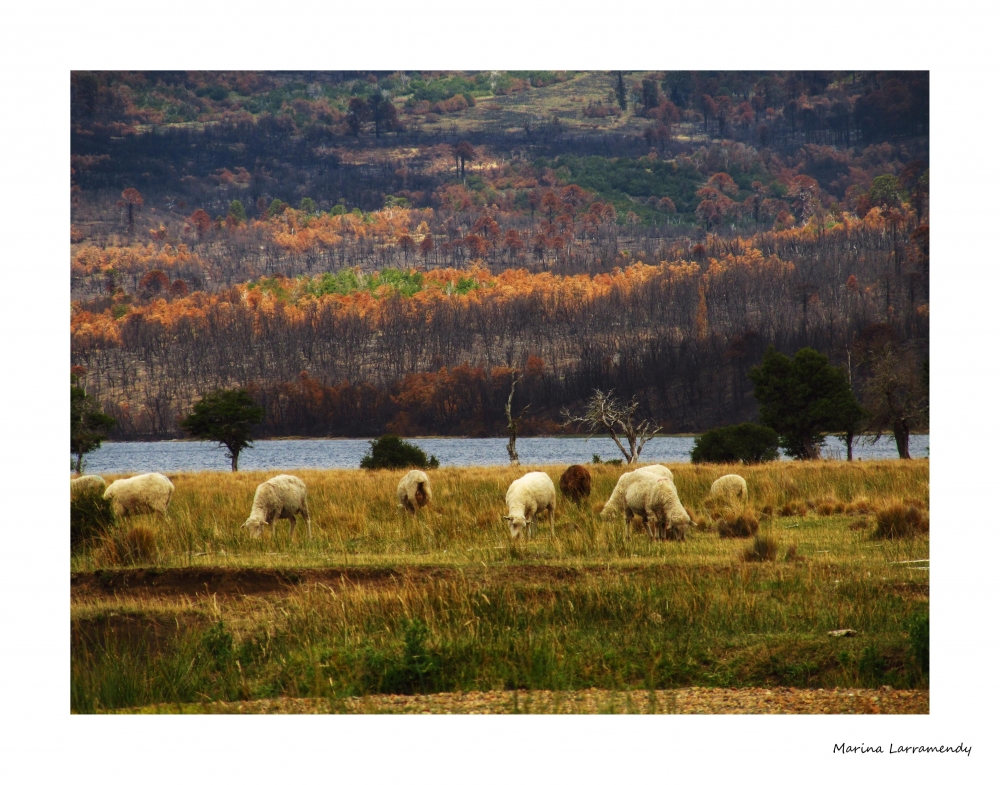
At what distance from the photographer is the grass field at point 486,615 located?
1024cm

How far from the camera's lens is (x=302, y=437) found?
153m

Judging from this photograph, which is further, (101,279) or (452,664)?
(101,279)

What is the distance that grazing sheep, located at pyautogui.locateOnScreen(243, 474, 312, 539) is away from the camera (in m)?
18.5

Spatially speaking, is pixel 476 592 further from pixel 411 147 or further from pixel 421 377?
pixel 411 147

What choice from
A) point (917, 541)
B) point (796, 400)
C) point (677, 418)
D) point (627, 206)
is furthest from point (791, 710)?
point (627, 206)

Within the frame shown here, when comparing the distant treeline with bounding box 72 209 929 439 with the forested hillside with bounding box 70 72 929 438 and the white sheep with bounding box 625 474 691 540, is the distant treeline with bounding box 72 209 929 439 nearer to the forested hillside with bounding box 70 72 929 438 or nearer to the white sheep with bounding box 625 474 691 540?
the forested hillside with bounding box 70 72 929 438

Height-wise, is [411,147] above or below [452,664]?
above

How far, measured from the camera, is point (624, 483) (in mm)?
18672

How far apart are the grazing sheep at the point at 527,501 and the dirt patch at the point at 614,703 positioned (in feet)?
25.8

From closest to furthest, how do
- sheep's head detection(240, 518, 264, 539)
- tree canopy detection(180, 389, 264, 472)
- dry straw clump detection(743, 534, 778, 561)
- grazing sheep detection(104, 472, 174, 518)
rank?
dry straw clump detection(743, 534, 778, 561)
sheep's head detection(240, 518, 264, 539)
grazing sheep detection(104, 472, 174, 518)
tree canopy detection(180, 389, 264, 472)

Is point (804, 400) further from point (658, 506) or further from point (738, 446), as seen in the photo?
point (658, 506)

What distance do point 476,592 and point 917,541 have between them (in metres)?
8.17

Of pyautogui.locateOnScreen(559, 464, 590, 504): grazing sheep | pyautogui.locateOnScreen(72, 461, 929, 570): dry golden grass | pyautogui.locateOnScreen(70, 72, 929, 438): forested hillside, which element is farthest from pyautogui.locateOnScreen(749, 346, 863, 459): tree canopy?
pyautogui.locateOnScreen(70, 72, 929, 438): forested hillside

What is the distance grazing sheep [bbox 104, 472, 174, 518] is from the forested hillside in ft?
323
